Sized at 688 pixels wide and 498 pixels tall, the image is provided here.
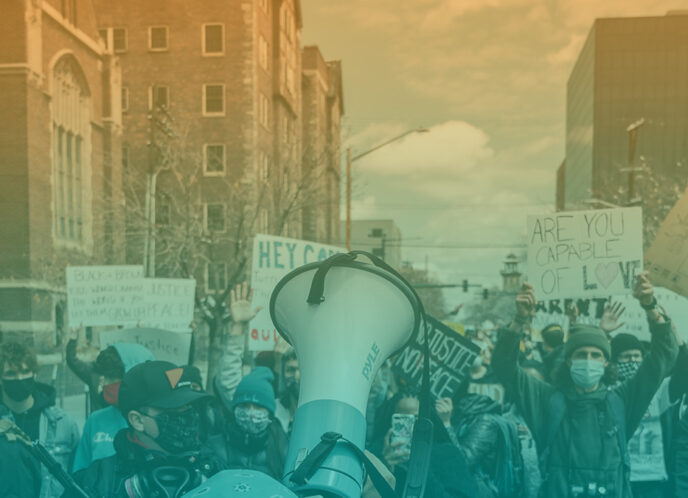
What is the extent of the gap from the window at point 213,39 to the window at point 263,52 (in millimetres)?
1496

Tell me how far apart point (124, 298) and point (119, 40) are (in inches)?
1054

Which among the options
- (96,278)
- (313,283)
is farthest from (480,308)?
(313,283)

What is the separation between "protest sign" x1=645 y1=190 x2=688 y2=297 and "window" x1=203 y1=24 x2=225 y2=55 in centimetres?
2802

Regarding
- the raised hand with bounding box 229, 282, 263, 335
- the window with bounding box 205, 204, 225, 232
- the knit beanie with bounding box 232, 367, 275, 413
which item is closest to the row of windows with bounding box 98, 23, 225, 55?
the window with bounding box 205, 204, 225, 232

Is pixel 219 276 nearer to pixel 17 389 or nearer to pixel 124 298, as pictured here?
pixel 124 298

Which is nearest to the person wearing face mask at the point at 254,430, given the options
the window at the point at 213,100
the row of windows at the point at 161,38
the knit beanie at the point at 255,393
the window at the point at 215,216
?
the knit beanie at the point at 255,393

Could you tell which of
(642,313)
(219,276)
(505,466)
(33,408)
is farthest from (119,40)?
(505,466)

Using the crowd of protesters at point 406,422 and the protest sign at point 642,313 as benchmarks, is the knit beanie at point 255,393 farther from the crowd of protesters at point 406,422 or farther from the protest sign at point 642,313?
the protest sign at point 642,313

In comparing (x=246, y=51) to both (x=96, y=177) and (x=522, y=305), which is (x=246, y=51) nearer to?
(x=96, y=177)

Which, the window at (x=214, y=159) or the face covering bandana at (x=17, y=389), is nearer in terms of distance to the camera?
the face covering bandana at (x=17, y=389)

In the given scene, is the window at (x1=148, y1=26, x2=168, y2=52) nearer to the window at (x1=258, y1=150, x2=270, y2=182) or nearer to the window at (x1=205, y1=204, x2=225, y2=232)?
the window at (x1=258, y1=150, x2=270, y2=182)

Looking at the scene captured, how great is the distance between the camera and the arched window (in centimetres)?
2236

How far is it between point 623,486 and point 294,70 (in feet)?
117

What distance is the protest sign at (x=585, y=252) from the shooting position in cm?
543
